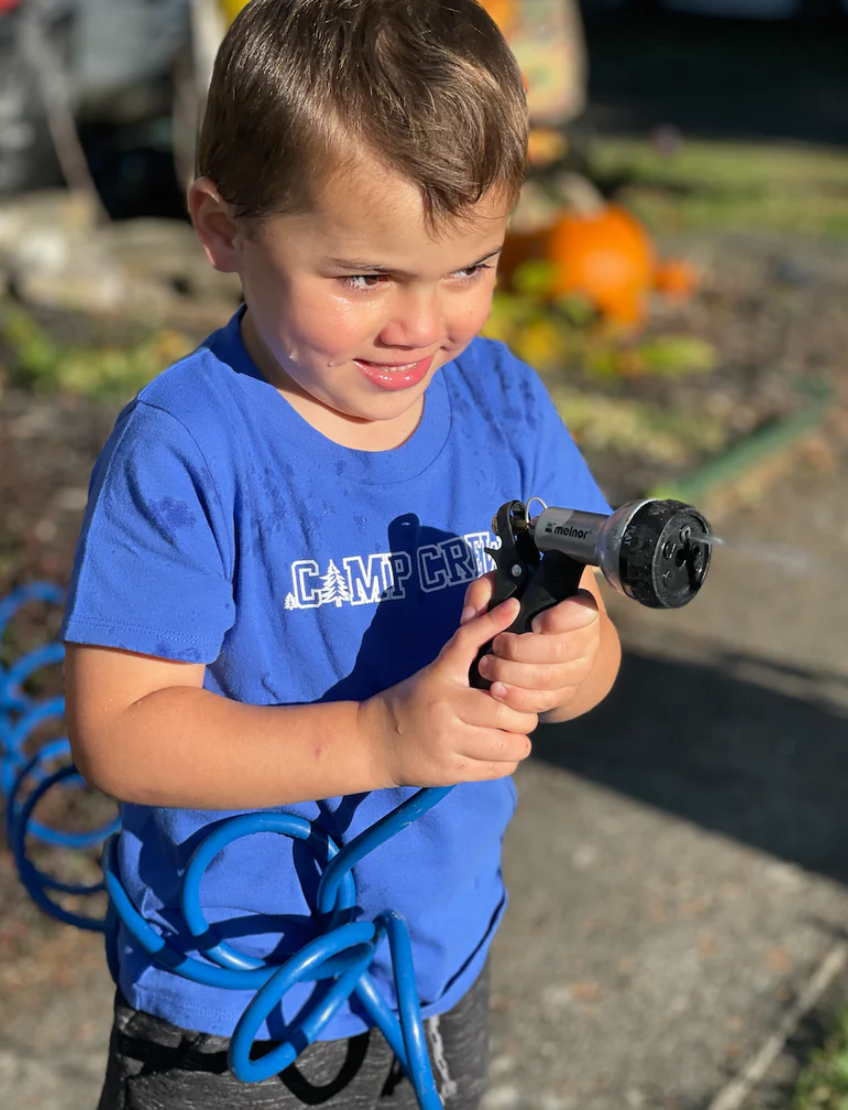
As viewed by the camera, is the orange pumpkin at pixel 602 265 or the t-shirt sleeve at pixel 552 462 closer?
the t-shirt sleeve at pixel 552 462

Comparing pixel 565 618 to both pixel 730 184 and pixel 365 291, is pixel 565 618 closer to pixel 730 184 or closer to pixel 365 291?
pixel 365 291

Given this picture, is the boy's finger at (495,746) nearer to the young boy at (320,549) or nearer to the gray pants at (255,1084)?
the young boy at (320,549)

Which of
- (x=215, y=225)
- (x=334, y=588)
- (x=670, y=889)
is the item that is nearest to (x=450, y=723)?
(x=334, y=588)

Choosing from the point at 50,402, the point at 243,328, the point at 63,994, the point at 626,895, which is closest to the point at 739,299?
the point at 50,402

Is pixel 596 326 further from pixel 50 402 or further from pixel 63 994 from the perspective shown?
pixel 63 994

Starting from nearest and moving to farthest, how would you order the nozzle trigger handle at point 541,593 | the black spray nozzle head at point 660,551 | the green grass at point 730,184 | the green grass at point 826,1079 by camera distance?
the black spray nozzle head at point 660,551 < the nozzle trigger handle at point 541,593 < the green grass at point 826,1079 < the green grass at point 730,184

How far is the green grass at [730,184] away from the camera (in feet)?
29.7

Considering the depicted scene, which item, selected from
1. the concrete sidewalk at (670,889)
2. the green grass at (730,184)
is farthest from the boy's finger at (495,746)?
the green grass at (730,184)

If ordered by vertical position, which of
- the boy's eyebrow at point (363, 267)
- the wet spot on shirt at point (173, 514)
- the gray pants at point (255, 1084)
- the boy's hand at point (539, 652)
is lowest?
the gray pants at point (255, 1084)

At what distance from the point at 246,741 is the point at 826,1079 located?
1681mm

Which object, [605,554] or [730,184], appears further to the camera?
[730,184]

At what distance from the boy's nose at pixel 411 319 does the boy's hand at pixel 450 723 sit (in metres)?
0.31

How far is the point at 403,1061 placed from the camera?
5.02 ft

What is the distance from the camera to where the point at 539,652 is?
1284 mm
